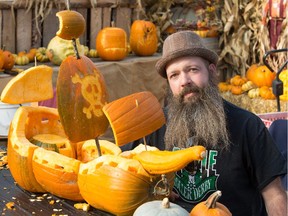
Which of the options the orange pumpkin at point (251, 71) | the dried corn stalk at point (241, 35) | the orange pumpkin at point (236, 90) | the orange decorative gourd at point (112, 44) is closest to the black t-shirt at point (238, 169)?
the orange decorative gourd at point (112, 44)

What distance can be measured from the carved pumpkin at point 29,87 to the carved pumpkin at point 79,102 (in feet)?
1.02

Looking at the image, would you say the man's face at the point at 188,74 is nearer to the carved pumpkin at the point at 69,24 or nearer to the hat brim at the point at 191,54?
the hat brim at the point at 191,54

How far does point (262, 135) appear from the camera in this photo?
8.38 ft

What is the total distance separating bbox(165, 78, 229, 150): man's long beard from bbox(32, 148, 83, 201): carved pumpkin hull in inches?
25.1

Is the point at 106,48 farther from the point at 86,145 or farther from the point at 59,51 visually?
the point at 86,145

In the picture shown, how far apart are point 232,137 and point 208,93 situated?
0.23m

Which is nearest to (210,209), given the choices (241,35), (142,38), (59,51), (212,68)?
(212,68)

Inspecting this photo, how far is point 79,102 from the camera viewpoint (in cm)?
208

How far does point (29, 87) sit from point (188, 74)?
0.70m

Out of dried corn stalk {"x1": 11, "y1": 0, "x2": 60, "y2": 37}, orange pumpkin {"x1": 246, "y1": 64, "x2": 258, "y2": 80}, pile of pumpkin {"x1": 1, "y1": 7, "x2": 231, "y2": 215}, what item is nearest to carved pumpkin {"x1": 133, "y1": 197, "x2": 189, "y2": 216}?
pile of pumpkin {"x1": 1, "y1": 7, "x2": 231, "y2": 215}

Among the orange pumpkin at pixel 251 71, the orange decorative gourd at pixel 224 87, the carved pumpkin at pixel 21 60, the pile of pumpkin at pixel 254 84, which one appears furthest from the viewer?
the orange decorative gourd at pixel 224 87

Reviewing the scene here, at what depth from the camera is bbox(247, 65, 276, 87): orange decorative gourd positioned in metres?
7.22

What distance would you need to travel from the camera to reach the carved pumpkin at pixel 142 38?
23.1ft

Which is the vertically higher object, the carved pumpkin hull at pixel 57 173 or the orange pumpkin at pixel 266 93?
the carved pumpkin hull at pixel 57 173
